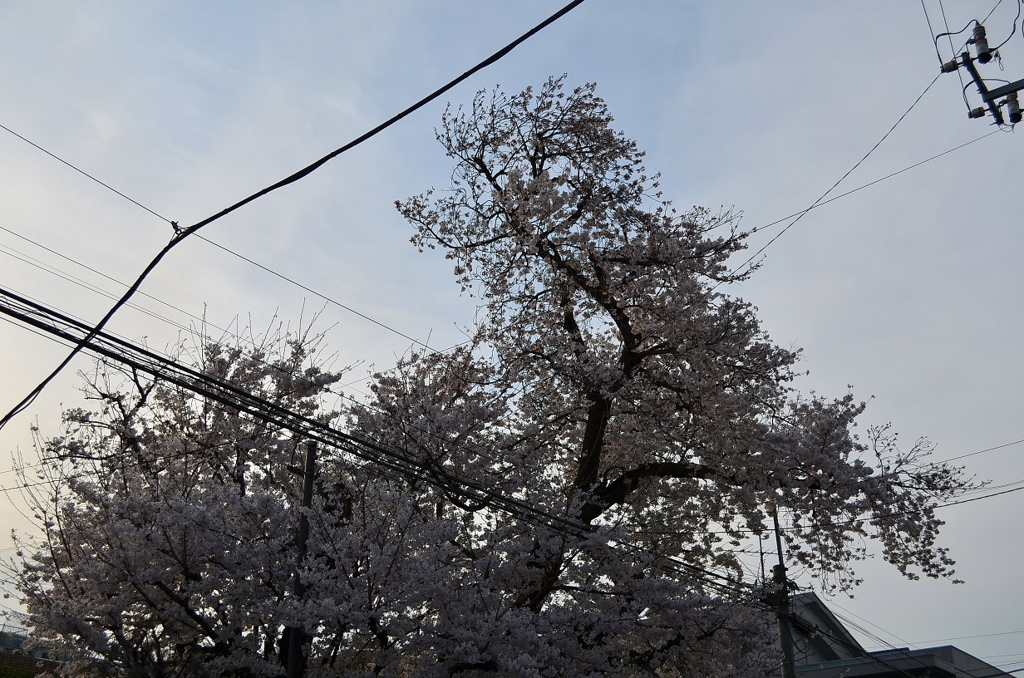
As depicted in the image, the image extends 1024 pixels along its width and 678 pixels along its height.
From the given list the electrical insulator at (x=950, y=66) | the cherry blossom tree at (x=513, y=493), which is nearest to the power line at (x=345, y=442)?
the cherry blossom tree at (x=513, y=493)

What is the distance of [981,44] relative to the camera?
7730 millimetres

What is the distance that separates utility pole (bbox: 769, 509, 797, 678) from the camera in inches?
588

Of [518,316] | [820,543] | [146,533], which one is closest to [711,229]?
[518,316]

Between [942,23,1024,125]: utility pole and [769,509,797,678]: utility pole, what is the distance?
10.4 meters

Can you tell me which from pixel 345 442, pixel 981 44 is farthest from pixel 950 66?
pixel 345 442

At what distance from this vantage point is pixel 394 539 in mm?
11352

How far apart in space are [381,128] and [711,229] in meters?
13.1

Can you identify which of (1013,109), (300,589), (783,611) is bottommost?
(300,589)

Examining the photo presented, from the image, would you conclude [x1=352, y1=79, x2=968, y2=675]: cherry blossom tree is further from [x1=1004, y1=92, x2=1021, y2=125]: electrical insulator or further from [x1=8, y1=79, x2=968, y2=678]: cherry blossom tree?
[x1=1004, y1=92, x2=1021, y2=125]: electrical insulator

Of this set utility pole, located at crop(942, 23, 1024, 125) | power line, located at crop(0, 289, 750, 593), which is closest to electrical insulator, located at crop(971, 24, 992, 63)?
utility pole, located at crop(942, 23, 1024, 125)

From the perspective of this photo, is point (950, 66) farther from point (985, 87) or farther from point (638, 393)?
point (638, 393)

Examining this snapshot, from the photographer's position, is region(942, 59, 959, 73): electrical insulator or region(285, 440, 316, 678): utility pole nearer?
region(942, 59, 959, 73): electrical insulator

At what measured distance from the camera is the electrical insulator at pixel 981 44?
7.68 metres

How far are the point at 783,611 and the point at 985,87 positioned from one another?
11.0 meters
